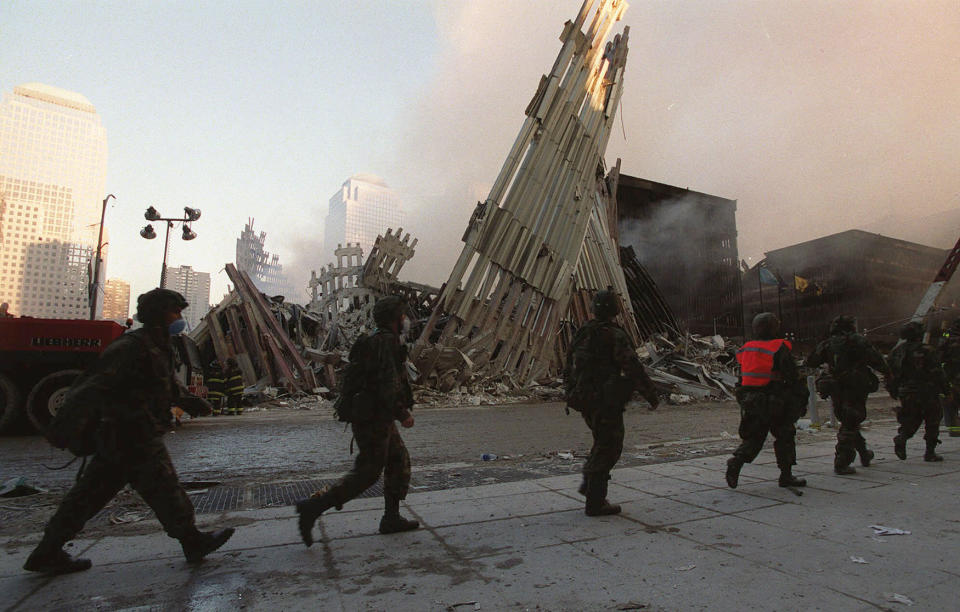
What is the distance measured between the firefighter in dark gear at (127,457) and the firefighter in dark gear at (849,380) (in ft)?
17.0

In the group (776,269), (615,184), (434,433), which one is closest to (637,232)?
(615,184)

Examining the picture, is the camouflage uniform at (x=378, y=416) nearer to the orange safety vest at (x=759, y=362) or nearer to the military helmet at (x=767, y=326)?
the orange safety vest at (x=759, y=362)

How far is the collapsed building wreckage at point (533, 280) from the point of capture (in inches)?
612

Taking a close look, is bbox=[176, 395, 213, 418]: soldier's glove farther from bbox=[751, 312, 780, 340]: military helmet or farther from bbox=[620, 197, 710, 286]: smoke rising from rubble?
bbox=[620, 197, 710, 286]: smoke rising from rubble

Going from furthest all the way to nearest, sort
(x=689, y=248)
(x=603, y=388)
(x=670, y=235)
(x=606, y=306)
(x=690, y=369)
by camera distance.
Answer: (x=689, y=248) → (x=670, y=235) → (x=690, y=369) → (x=606, y=306) → (x=603, y=388)

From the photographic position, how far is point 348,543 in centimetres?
293

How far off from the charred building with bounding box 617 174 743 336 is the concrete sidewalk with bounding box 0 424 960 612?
25577mm

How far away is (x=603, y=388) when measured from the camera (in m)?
3.51

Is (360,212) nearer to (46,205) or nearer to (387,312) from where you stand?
(46,205)

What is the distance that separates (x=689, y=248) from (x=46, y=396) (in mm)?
29255

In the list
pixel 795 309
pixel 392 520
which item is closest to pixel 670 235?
pixel 795 309

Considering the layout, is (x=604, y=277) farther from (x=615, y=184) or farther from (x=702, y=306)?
(x=702, y=306)

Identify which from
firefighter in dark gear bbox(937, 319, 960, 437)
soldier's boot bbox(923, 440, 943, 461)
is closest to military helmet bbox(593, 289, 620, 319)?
soldier's boot bbox(923, 440, 943, 461)

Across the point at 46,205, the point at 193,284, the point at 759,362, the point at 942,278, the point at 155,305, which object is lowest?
the point at 759,362
